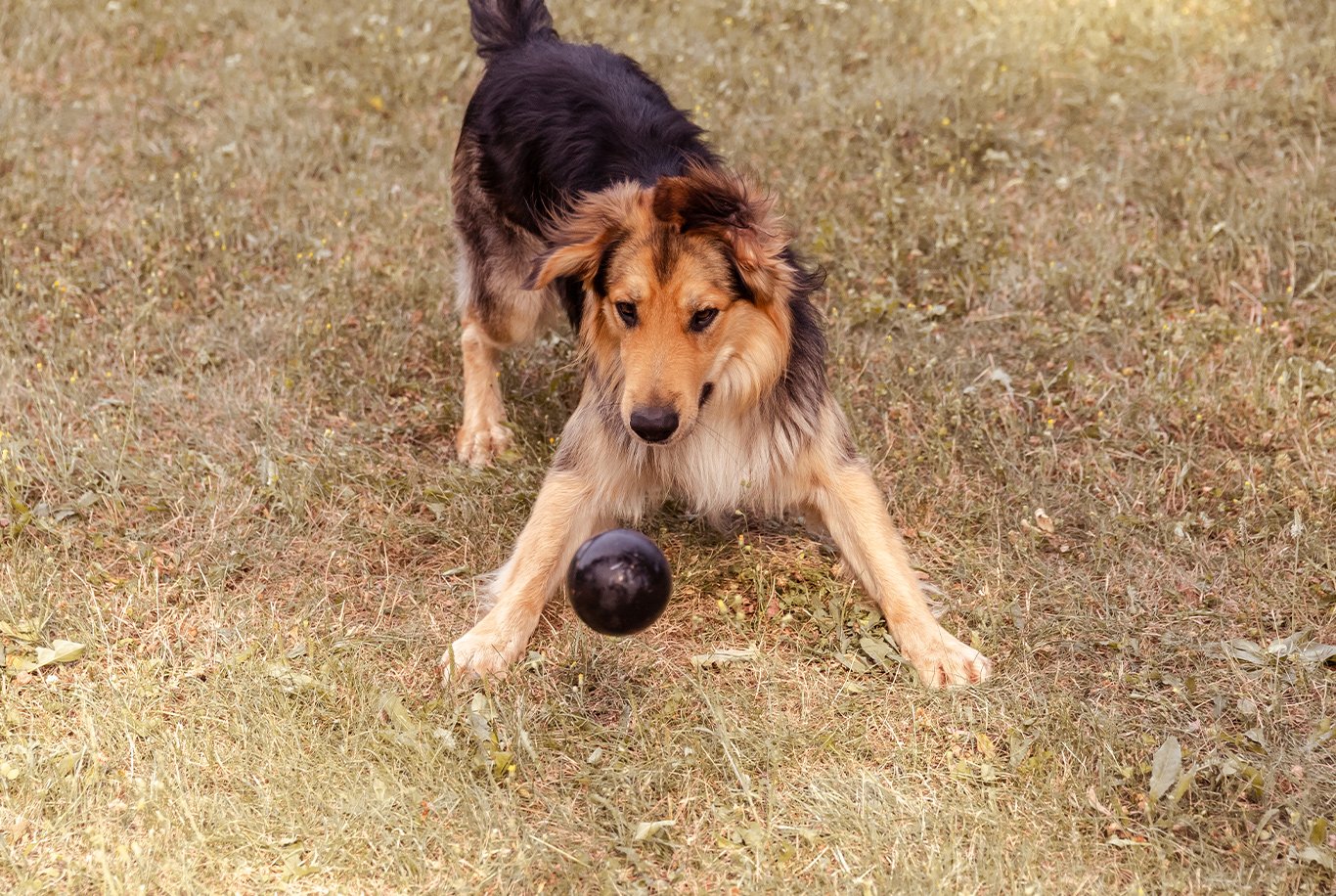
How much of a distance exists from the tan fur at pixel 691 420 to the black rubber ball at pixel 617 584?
46 cm

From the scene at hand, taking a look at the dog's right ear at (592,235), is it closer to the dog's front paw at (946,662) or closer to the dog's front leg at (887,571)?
the dog's front leg at (887,571)

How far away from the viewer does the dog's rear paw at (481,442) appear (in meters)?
4.89

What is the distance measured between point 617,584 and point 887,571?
115 cm

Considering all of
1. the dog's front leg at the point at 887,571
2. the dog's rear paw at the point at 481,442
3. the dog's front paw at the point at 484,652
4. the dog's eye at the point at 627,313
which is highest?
the dog's eye at the point at 627,313

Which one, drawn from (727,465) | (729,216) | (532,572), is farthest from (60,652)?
(729,216)

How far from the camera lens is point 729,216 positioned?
356 cm

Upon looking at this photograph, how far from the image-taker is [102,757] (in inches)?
130

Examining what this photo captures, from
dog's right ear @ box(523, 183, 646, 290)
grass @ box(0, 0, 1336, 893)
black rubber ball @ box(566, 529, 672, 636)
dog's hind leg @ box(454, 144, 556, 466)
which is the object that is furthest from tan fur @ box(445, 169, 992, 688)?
dog's hind leg @ box(454, 144, 556, 466)

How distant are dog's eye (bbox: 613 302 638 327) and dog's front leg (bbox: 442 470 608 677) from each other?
0.63 metres

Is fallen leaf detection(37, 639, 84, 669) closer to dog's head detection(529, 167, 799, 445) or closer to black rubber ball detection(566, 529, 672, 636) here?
black rubber ball detection(566, 529, 672, 636)

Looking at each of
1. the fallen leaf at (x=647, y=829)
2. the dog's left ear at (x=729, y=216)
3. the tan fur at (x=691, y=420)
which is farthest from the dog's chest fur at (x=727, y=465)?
the fallen leaf at (x=647, y=829)

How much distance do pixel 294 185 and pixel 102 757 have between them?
4.00 meters

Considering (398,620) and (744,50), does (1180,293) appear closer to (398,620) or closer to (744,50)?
(744,50)

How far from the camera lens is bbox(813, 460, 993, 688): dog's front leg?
12.0ft
